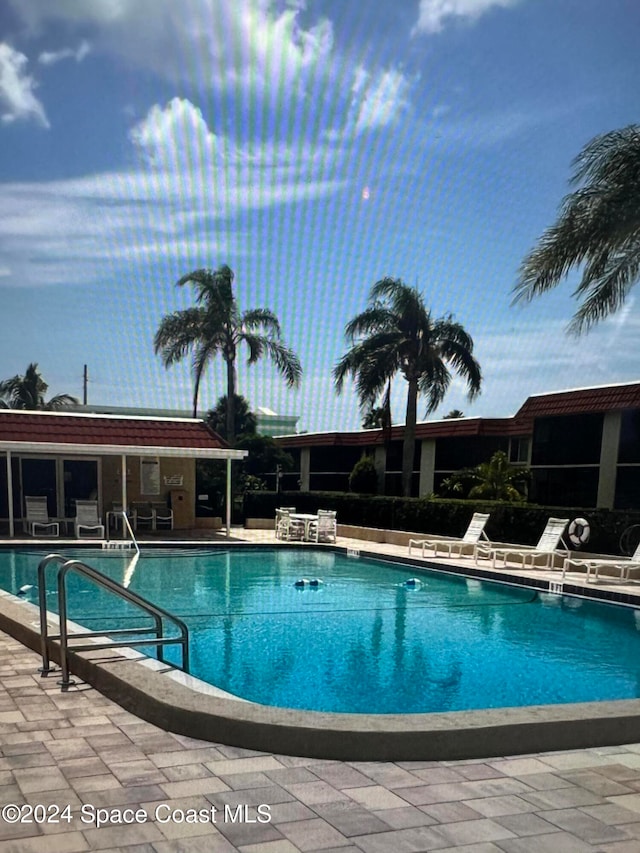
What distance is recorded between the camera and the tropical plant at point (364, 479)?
87.0 feet

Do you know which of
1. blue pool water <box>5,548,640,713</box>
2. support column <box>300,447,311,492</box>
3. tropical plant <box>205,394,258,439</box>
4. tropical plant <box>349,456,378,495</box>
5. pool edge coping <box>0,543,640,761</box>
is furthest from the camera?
Answer: tropical plant <box>205,394,258,439</box>

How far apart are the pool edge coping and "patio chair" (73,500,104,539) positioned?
→ 13.9 m

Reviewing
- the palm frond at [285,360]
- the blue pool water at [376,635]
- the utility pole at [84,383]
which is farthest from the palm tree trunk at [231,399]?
the utility pole at [84,383]

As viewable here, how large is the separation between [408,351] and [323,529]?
654 cm

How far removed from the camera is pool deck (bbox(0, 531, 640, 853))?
287 centimetres

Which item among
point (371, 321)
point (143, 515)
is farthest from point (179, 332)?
point (143, 515)

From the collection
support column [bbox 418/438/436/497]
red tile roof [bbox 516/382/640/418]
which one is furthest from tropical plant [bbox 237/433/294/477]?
red tile roof [bbox 516/382/640/418]

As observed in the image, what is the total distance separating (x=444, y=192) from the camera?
15.8 meters

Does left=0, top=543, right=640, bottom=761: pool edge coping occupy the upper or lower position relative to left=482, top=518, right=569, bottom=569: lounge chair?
upper

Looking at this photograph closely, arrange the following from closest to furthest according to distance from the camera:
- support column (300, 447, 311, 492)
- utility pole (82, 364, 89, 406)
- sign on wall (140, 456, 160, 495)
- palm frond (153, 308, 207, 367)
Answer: sign on wall (140, 456, 160, 495), palm frond (153, 308, 207, 367), support column (300, 447, 311, 492), utility pole (82, 364, 89, 406)

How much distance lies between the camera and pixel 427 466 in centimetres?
2514

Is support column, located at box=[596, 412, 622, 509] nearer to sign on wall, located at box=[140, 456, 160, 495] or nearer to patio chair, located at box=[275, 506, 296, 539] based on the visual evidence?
patio chair, located at box=[275, 506, 296, 539]

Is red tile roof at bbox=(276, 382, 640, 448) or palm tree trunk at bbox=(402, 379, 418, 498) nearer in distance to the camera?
red tile roof at bbox=(276, 382, 640, 448)

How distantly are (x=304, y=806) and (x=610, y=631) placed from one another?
782 cm
